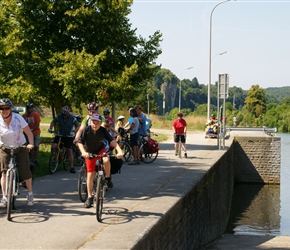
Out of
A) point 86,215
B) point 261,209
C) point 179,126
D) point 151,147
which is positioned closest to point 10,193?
point 86,215

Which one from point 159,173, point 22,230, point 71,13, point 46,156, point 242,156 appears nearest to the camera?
point 22,230

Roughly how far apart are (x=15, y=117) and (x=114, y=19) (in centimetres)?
1653

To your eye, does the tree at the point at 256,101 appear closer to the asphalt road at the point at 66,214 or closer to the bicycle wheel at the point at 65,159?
the bicycle wheel at the point at 65,159

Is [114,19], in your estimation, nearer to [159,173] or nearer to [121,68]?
[121,68]

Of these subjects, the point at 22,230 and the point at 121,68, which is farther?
the point at 121,68

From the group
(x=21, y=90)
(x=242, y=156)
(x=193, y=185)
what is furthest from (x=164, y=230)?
(x=242, y=156)

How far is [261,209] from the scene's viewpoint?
2744cm

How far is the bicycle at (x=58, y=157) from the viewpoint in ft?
46.2

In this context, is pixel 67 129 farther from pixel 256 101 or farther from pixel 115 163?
pixel 256 101

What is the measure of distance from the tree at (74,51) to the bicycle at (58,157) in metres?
7.90

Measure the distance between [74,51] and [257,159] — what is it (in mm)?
15390

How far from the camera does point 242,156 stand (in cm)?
3462

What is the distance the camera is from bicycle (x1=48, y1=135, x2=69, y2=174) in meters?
14.1

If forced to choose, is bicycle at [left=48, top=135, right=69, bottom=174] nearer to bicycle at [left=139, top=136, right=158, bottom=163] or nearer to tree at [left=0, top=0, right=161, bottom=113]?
bicycle at [left=139, top=136, right=158, bottom=163]
